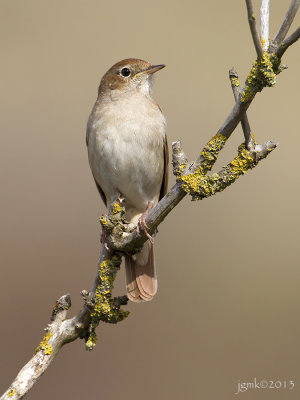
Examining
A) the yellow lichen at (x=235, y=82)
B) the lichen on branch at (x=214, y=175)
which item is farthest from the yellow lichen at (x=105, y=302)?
the yellow lichen at (x=235, y=82)

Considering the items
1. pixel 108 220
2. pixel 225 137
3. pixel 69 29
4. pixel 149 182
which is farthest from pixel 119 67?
pixel 69 29

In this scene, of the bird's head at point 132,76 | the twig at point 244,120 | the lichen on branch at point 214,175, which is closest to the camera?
the twig at point 244,120

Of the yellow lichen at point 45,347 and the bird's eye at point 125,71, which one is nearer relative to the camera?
the yellow lichen at point 45,347

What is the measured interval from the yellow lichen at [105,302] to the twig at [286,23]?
1.28 m

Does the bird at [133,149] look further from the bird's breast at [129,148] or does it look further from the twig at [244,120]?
the twig at [244,120]

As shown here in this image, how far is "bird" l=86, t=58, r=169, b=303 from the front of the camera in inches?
165

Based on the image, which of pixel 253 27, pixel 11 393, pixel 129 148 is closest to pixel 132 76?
pixel 129 148

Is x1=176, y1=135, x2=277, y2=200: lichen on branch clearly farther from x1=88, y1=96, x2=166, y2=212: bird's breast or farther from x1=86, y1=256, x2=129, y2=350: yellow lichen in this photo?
x1=88, y1=96, x2=166, y2=212: bird's breast

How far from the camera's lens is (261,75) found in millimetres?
2604

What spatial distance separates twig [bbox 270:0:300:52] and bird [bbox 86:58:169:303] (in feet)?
5.71

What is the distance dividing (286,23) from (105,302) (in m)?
1.43

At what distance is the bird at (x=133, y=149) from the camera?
4203mm

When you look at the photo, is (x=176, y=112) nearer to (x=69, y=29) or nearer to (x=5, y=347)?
(x=69, y=29)

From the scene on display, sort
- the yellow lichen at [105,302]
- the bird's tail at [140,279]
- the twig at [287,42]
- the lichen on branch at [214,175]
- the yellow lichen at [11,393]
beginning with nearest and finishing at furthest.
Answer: the twig at [287,42]
the yellow lichen at [11,393]
the lichen on branch at [214,175]
the yellow lichen at [105,302]
the bird's tail at [140,279]
